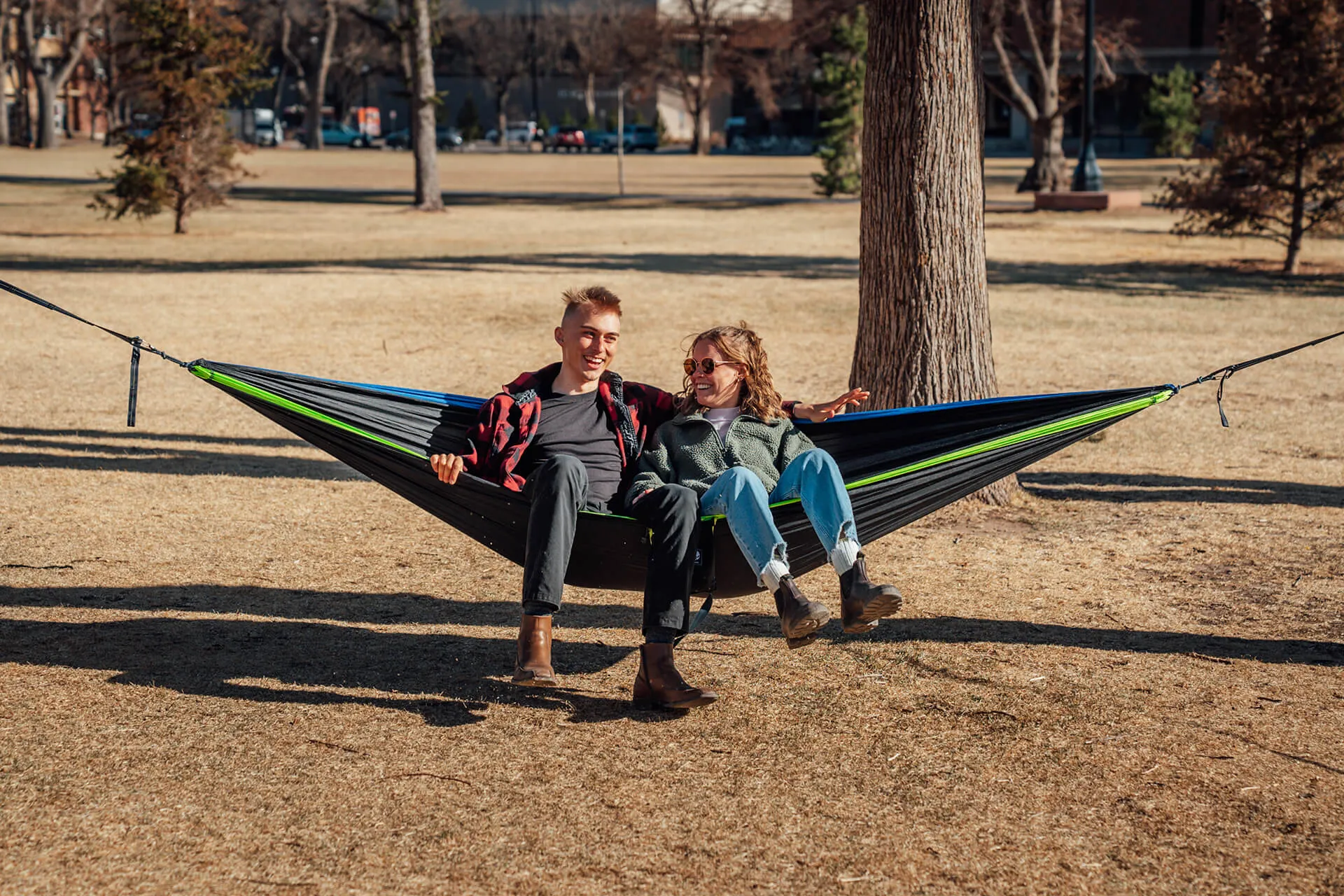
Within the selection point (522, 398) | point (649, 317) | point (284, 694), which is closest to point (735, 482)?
point (522, 398)

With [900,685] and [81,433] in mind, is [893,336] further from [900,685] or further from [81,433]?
[81,433]

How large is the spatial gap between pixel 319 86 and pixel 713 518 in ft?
220

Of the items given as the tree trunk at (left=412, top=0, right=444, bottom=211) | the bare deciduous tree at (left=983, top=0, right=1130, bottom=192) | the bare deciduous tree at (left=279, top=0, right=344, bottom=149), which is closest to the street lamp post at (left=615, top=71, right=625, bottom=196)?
the tree trunk at (left=412, top=0, right=444, bottom=211)

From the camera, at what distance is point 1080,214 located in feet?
87.9

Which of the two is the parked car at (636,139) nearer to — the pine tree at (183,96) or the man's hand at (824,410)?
the pine tree at (183,96)

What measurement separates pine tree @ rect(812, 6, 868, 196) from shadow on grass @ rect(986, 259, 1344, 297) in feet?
37.9

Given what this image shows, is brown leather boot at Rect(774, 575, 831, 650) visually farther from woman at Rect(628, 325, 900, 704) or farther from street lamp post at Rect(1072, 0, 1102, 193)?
street lamp post at Rect(1072, 0, 1102, 193)

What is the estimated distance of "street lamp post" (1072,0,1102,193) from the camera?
25922 millimetres

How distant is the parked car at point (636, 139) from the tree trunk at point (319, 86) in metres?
13.5

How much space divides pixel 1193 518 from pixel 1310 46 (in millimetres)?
11526

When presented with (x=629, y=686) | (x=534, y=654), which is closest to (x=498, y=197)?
(x=629, y=686)

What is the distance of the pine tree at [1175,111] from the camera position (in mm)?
49344

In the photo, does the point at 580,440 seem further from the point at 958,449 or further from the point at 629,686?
the point at 958,449

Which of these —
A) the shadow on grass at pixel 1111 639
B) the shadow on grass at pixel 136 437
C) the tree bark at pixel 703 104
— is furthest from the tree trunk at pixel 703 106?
the shadow on grass at pixel 1111 639
